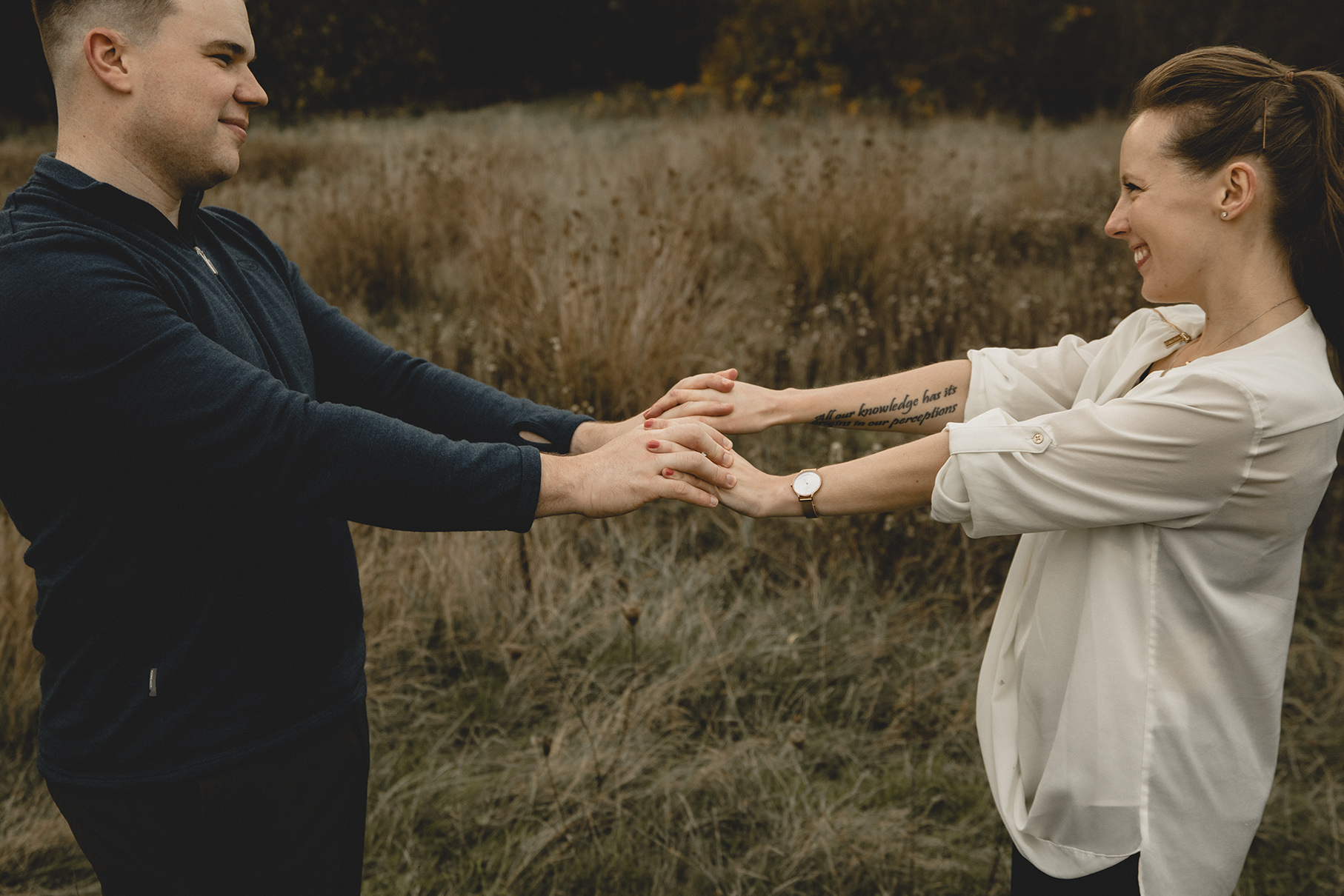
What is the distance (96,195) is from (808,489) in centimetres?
132

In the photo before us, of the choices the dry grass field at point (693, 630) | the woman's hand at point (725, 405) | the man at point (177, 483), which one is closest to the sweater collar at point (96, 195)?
the man at point (177, 483)

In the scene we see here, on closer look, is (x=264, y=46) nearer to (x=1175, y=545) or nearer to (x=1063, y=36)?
(x=1063, y=36)

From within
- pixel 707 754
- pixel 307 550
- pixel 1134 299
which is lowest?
pixel 707 754

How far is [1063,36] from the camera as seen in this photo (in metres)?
15.4

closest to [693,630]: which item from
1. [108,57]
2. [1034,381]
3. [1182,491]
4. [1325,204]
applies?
[1034,381]

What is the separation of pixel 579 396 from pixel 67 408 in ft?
9.69

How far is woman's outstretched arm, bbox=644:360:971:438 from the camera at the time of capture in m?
1.98

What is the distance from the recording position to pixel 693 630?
10.3ft

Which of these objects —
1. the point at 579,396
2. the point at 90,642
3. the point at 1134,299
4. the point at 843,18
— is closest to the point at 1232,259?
the point at 90,642

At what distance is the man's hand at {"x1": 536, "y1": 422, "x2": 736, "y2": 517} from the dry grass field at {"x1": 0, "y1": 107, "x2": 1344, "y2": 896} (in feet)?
2.45

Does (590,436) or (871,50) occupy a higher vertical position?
(871,50)

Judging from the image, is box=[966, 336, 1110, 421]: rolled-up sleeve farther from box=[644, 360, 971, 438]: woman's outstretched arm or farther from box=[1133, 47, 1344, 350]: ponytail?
box=[1133, 47, 1344, 350]: ponytail

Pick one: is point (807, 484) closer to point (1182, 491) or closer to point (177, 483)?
point (1182, 491)

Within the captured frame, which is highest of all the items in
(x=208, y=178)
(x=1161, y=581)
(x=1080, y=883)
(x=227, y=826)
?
(x=208, y=178)
